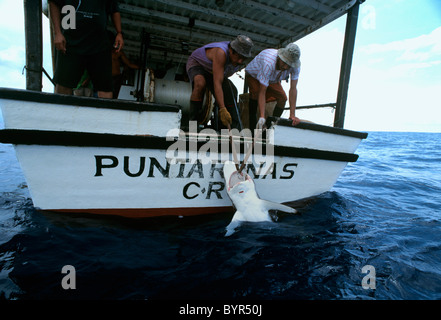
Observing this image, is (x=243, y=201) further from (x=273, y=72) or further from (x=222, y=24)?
(x=222, y=24)

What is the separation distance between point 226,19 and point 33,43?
129 inches

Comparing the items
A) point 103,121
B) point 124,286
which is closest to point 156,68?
point 103,121

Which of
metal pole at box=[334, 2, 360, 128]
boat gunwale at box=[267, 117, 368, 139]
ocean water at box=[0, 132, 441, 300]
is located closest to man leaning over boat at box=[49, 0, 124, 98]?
ocean water at box=[0, 132, 441, 300]

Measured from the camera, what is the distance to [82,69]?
7.72 ft

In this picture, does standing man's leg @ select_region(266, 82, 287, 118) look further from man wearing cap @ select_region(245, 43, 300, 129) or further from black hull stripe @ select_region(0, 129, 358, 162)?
black hull stripe @ select_region(0, 129, 358, 162)

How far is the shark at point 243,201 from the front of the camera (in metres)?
2.38

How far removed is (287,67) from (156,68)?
5.49m

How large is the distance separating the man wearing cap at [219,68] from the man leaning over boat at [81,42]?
3.67 ft

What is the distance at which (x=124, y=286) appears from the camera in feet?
5.21

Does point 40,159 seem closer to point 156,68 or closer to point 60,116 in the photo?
point 60,116

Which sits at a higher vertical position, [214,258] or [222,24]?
[222,24]

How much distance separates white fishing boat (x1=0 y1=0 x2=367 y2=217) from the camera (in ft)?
6.55

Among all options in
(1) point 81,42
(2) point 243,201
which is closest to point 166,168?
(2) point 243,201
